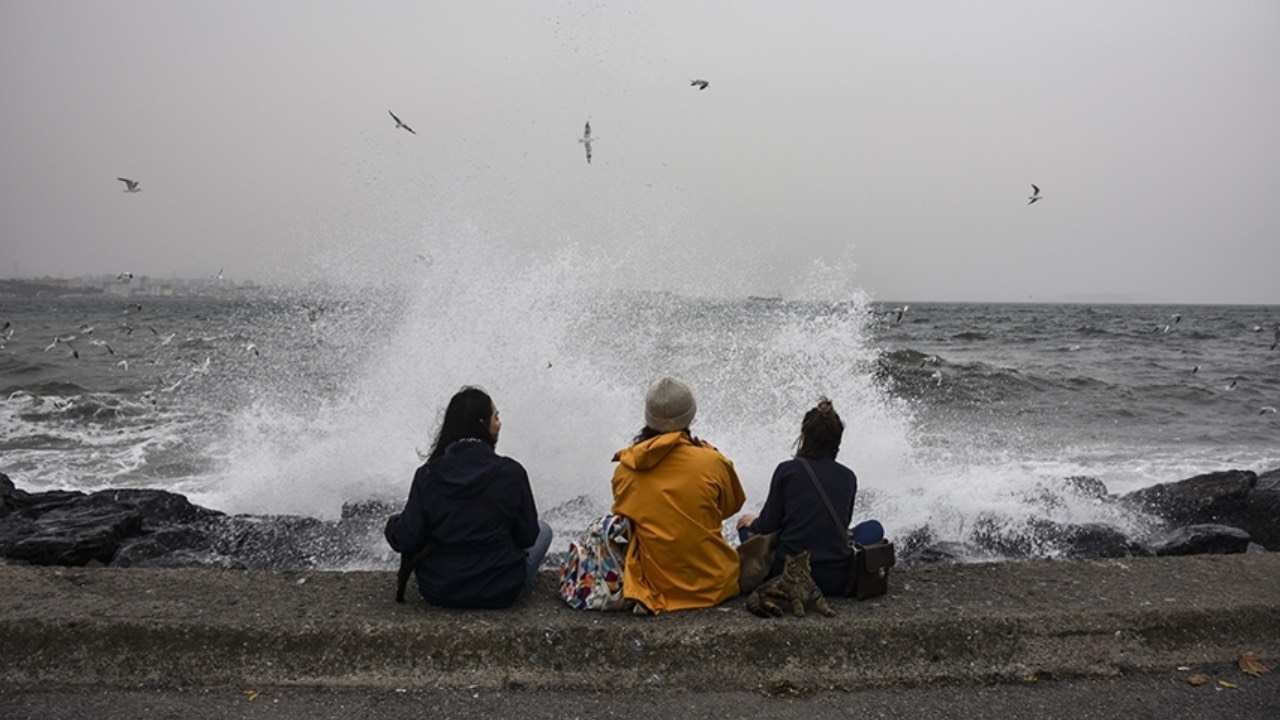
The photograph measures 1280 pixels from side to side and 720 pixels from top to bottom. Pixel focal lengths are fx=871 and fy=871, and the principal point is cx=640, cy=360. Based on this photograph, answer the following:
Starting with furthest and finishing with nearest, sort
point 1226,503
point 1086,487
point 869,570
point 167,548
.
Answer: point 1086,487 < point 1226,503 < point 167,548 < point 869,570

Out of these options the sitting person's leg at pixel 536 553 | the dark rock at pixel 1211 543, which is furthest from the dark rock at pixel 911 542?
the sitting person's leg at pixel 536 553

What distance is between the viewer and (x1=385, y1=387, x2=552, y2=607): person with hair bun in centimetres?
356

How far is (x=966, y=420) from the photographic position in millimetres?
15461

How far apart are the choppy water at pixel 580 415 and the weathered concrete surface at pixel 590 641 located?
170 cm

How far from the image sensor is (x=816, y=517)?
148 inches

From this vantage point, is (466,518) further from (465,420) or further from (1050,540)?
(1050,540)

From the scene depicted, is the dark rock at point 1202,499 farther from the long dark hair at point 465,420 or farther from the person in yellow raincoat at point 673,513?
the long dark hair at point 465,420

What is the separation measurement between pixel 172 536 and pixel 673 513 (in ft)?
15.3

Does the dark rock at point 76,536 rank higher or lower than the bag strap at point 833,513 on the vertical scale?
lower

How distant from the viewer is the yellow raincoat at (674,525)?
3619 mm

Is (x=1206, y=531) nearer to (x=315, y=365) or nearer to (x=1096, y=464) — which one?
(x=1096, y=464)

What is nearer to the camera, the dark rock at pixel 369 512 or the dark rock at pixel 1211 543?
the dark rock at pixel 1211 543

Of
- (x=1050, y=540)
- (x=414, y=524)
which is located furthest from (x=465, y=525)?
(x=1050, y=540)

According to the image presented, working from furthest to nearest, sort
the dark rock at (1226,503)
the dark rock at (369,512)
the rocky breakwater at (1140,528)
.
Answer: the dark rock at (1226,503) < the dark rock at (369,512) < the rocky breakwater at (1140,528)
